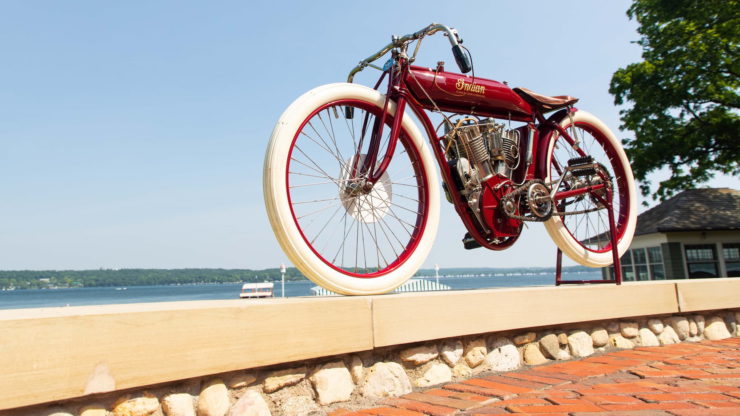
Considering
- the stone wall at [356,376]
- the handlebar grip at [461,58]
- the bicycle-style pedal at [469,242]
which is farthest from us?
the bicycle-style pedal at [469,242]

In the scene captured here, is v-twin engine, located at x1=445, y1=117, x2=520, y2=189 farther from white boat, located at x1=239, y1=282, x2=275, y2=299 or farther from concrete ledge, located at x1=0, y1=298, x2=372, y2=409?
white boat, located at x1=239, y1=282, x2=275, y2=299

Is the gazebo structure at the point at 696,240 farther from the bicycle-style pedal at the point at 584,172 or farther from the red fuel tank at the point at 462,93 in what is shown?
the red fuel tank at the point at 462,93

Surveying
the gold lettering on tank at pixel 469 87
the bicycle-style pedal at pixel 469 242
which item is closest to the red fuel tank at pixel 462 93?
Result: the gold lettering on tank at pixel 469 87

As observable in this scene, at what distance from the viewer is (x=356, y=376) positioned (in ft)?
7.36

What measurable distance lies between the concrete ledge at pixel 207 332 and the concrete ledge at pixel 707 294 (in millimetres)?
1460

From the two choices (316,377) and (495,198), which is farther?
(495,198)

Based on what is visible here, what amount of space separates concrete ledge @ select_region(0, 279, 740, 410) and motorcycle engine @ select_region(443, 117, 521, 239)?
58 centimetres

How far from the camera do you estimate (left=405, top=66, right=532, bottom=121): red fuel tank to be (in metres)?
3.19

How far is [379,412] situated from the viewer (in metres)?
2.05

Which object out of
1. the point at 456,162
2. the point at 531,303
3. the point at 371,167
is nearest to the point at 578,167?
the point at 456,162

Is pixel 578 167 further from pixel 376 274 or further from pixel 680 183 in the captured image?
pixel 680 183

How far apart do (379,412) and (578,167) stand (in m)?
2.72

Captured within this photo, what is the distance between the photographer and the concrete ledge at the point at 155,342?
1468mm

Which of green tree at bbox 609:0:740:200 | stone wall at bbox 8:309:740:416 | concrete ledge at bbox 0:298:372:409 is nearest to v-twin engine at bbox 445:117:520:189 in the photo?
stone wall at bbox 8:309:740:416
